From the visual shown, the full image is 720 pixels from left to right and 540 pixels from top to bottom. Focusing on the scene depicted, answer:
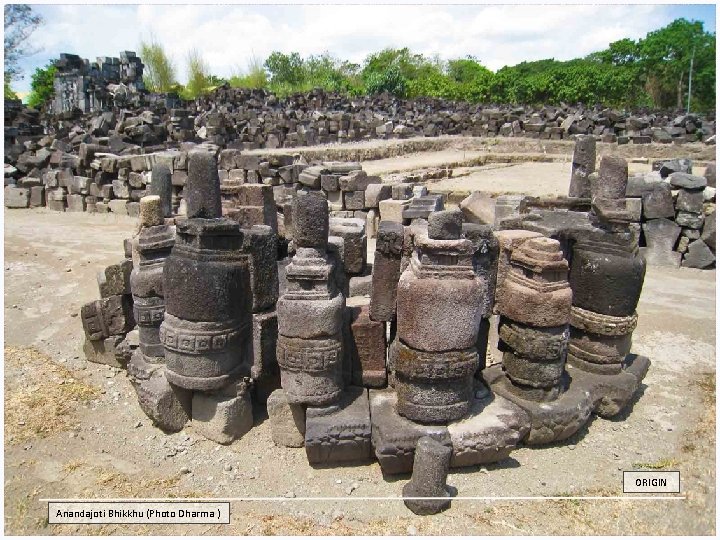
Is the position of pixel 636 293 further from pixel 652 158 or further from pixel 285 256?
pixel 652 158

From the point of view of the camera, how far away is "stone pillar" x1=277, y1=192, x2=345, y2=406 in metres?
3.71

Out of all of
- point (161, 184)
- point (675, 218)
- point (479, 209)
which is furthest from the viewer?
point (675, 218)

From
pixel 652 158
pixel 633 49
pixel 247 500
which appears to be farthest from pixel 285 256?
pixel 633 49

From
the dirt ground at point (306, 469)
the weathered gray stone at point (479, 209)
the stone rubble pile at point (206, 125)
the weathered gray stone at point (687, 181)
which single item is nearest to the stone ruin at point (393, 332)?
the dirt ground at point (306, 469)

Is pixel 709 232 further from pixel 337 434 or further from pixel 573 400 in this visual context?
pixel 337 434

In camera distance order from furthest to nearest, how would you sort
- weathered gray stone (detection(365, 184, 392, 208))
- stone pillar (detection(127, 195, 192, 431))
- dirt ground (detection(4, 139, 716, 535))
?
weathered gray stone (detection(365, 184, 392, 208)) < stone pillar (detection(127, 195, 192, 431)) < dirt ground (detection(4, 139, 716, 535))

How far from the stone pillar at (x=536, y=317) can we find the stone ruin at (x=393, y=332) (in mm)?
10

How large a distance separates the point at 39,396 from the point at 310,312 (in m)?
2.94

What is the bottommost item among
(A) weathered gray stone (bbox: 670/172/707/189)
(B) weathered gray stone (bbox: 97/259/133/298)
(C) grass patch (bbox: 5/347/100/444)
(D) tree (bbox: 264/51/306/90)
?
(C) grass patch (bbox: 5/347/100/444)

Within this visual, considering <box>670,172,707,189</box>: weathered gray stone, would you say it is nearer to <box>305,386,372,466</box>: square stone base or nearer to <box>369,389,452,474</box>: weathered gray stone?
<box>369,389,452,474</box>: weathered gray stone

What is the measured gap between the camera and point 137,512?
11.5 feet

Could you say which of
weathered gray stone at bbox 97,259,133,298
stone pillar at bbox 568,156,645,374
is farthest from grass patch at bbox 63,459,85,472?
stone pillar at bbox 568,156,645,374

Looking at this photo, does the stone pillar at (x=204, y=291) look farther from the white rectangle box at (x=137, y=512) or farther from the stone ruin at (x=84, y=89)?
the stone ruin at (x=84, y=89)

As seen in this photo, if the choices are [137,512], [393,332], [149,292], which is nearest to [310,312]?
[393,332]
